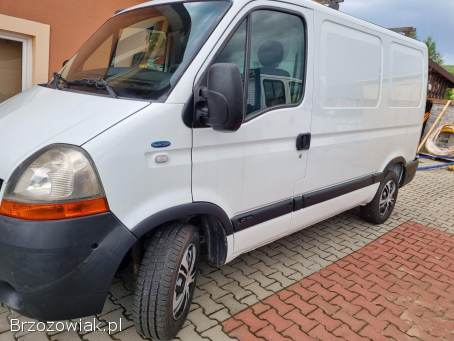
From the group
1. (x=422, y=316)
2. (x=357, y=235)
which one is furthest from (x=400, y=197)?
(x=422, y=316)

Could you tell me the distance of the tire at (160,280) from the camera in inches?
90.0

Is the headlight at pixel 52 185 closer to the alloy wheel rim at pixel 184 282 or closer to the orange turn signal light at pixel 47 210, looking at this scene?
the orange turn signal light at pixel 47 210

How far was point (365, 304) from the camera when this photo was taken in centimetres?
314

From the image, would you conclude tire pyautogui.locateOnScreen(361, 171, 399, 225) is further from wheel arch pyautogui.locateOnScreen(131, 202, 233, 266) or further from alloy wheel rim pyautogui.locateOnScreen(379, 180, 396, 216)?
wheel arch pyautogui.locateOnScreen(131, 202, 233, 266)

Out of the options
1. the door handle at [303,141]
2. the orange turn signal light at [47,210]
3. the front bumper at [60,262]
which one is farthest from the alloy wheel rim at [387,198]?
the orange turn signal light at [47,210]

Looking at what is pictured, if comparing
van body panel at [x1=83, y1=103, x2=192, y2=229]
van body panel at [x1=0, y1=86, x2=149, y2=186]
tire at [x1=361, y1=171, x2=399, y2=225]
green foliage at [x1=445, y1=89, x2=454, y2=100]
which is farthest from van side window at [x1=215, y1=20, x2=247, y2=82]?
green foliage at [x1=445, y1=89, x2=454, y2=100]

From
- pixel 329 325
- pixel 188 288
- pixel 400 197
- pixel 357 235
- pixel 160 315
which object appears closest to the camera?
pixel 160 315

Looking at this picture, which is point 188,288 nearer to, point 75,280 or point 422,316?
point 75,280

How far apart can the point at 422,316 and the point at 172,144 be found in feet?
7.82

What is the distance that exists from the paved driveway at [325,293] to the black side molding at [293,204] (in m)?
0.65

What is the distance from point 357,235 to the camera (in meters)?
4.64

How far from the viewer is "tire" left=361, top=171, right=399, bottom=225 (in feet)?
15.5

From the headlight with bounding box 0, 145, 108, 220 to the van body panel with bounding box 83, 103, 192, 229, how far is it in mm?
90

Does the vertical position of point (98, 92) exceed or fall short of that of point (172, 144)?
it exceeds it
